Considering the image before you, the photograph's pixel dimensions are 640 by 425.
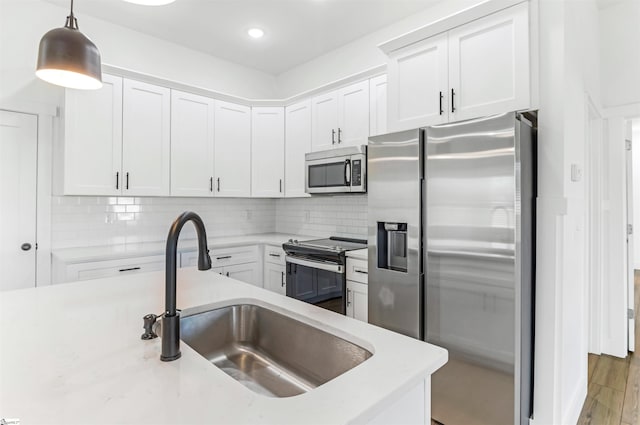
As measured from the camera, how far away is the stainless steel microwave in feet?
9.61

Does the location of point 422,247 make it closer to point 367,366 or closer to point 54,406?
point 367,366

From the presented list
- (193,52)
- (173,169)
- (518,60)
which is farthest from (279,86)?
(518,60)

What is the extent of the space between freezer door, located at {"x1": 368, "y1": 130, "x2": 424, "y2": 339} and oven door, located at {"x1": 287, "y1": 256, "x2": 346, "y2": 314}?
49 centimetres

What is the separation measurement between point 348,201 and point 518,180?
6.92 ft

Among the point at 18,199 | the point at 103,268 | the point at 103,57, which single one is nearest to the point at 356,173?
the point at 103,268

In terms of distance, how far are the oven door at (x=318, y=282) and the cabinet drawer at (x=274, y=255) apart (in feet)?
1.00

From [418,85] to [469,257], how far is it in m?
1.27

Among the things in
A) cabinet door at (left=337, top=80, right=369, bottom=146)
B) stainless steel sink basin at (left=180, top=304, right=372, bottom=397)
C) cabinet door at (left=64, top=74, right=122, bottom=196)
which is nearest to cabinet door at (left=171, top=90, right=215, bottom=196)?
cabinet door at (left=64, top=74, right=122, bottom=196)

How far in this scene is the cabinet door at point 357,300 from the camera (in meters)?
2.62

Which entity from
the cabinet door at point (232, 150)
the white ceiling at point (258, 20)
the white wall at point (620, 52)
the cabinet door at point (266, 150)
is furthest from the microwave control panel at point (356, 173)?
the white wall at point (620, 52)

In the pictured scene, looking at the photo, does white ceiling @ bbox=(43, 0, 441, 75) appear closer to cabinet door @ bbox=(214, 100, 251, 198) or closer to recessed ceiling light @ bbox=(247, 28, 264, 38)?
recessed ceiling light @ bbox=(247, 28, 264, 38)

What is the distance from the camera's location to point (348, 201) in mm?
3686

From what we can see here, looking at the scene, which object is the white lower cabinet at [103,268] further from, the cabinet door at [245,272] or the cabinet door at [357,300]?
the cabinet door at [357,300]

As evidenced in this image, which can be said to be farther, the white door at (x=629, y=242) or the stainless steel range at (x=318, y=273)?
the white door at (x=629, y=242)
